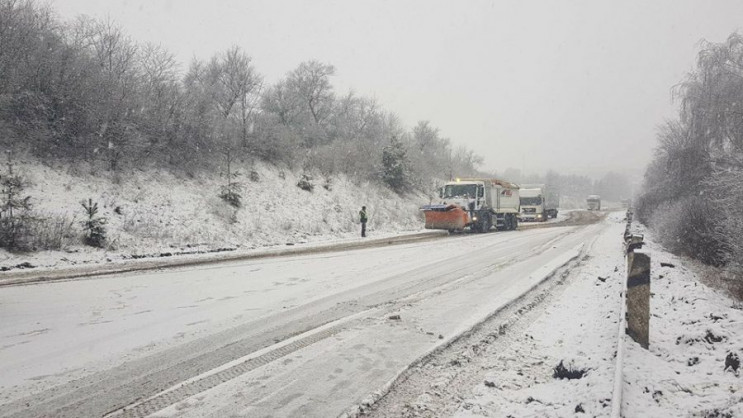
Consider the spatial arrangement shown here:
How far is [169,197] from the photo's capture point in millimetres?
19109

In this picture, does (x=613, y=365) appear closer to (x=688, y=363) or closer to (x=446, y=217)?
(x=688, y=363)

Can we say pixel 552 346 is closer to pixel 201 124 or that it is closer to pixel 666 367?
pixel 666 367

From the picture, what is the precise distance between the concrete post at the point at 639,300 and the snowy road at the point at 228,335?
196cm

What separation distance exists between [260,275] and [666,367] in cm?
789

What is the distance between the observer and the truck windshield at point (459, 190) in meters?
23.7

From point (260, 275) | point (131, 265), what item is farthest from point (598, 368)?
point (131, 265)

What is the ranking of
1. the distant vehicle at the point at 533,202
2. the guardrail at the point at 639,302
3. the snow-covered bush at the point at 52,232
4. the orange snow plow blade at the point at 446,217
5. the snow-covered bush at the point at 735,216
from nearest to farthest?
the guardrail at the point at 639,302, the snow-covered bush at the point at 735,216, the snow-covered bush at the point at 52,232, the orange snow plow blade at the point at 446,217, the distant vehicle at the point at 533,202

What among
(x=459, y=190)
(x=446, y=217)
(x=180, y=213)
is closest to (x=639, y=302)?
(x=446, y=217)

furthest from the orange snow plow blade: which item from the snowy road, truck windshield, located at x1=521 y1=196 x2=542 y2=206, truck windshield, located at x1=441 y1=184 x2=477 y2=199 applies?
truck windshield, located at x1=521 y1=196 x2=542 y2=206

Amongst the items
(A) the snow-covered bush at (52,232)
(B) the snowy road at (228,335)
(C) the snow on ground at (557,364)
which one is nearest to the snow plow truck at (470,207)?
(B) the snowy road at (228,335)

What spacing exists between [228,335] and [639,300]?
5.19 m

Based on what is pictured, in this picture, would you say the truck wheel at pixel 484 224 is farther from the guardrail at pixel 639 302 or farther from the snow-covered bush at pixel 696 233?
the guardrail at pixel 639 302

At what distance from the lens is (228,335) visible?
544cm

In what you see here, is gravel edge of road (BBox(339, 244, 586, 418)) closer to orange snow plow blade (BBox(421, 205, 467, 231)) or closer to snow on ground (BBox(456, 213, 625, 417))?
snow on ground (BBox(456, 213, 625, 417))
